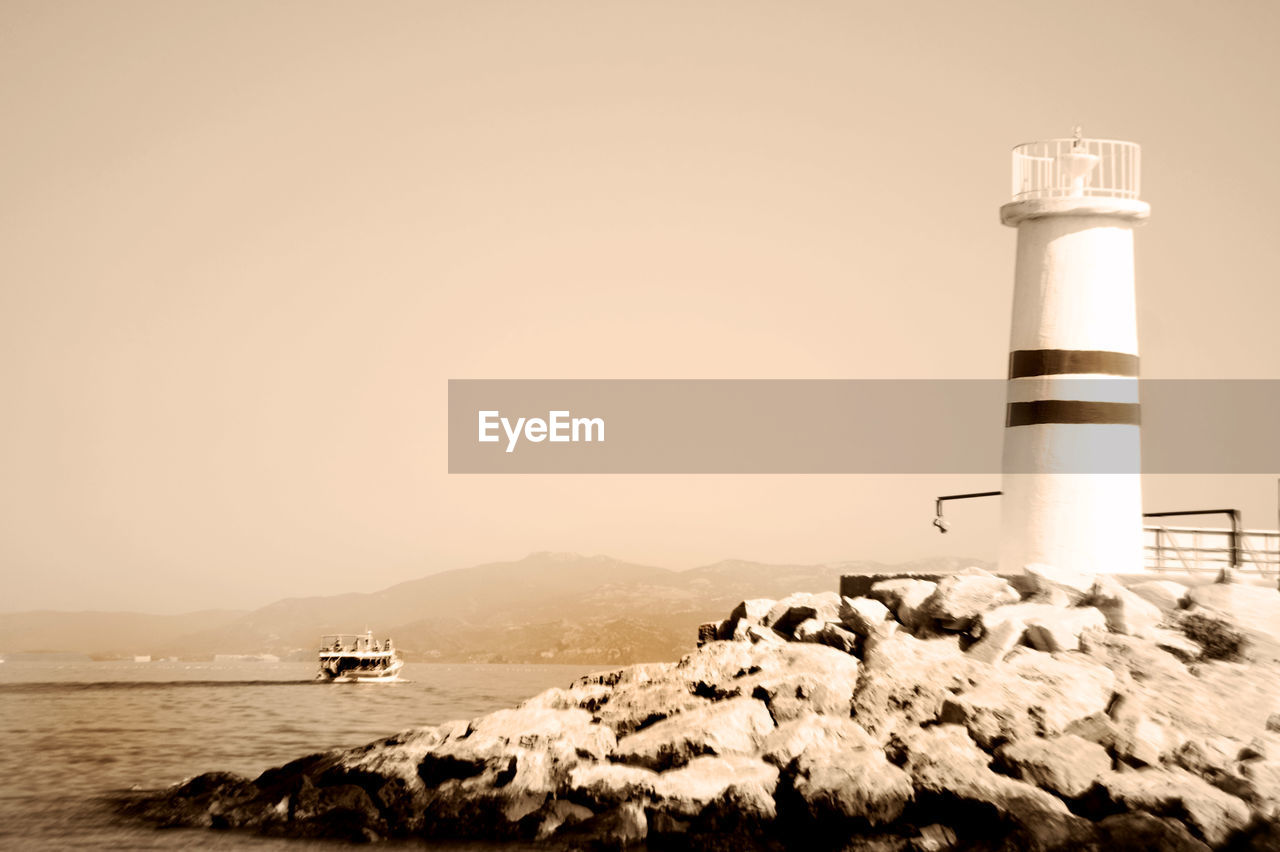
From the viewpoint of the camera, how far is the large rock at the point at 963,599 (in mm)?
19734

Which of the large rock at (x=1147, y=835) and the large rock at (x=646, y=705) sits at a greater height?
the large rock at (x=646, y=705)

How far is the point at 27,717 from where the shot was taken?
47.9 metres

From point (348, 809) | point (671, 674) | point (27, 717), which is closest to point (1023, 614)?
point (671, 674)

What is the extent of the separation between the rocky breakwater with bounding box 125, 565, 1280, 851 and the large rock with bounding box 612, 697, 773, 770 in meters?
0.03

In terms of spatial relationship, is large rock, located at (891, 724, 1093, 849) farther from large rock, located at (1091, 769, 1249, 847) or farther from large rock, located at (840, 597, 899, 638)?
large rock, located at (840, 597, 899, 638)

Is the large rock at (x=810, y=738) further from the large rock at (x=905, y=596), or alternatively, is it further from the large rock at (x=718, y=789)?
the large rock at (x=905, y=596)

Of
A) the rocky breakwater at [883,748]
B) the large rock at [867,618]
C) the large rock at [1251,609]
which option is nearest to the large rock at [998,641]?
the rocky breakwater at [883,748]

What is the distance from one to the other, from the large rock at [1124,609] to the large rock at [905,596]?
7.38 feet

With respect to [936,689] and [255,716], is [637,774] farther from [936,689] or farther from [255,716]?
[255,716]

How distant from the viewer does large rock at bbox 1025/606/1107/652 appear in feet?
61.7

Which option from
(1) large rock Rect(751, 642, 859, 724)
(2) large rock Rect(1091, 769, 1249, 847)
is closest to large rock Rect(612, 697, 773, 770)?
(1) large rock Rect(751, 642, 859, 724)

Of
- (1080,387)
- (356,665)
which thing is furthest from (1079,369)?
(356,665)

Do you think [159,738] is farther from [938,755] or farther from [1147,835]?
[1147,835]

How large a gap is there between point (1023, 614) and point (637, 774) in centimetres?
619
